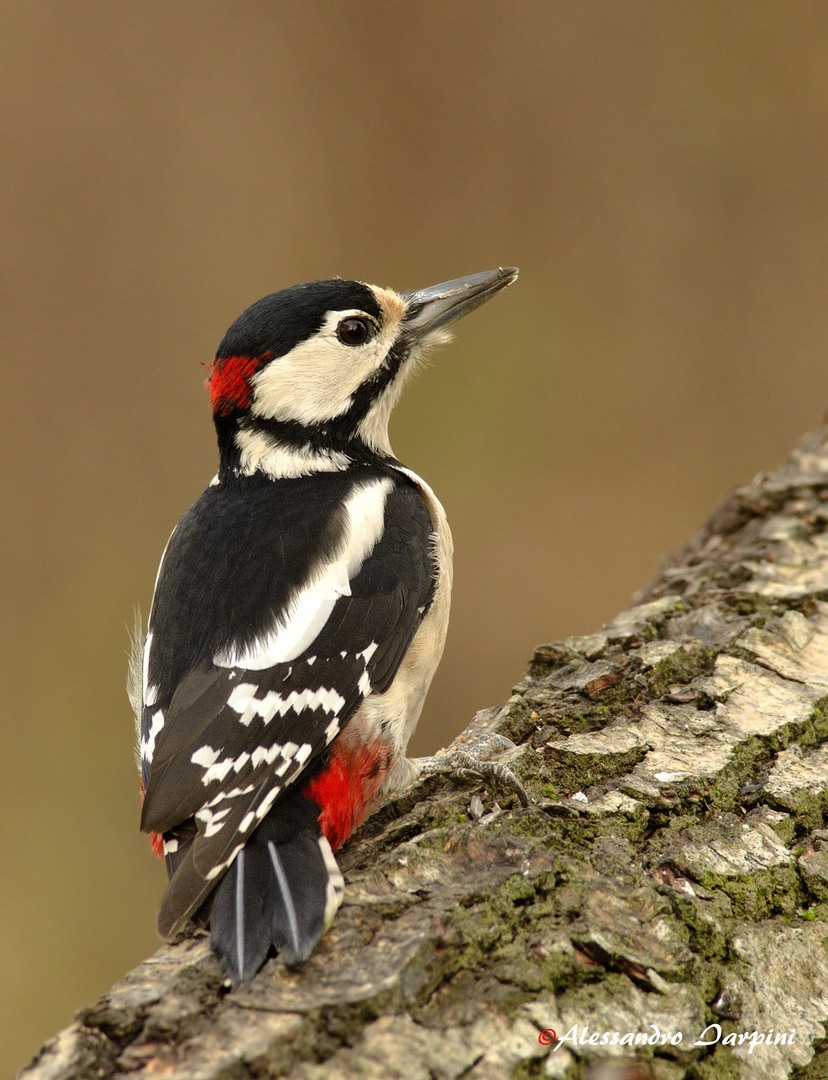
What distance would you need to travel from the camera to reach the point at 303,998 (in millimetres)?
1230

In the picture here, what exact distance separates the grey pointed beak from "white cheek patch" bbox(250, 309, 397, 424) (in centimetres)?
24

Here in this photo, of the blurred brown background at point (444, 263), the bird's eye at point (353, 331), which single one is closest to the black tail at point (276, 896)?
the bird's eye at point (353, 331)

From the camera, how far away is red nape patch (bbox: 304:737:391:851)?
177cm

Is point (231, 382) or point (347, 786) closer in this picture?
point (347, 786)

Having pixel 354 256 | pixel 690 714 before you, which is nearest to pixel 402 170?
pixel 354 256

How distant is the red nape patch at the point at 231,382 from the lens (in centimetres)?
237

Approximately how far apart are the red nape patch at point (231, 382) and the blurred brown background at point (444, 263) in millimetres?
2663

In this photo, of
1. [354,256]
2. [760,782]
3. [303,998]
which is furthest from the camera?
[354,256]

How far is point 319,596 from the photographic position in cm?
195

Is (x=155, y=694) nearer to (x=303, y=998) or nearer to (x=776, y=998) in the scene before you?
(x=303, y=998)

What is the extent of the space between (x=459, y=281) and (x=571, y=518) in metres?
2.62

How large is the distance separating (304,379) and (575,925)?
1.47m

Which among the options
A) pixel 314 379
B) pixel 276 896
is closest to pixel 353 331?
pixel 314 379

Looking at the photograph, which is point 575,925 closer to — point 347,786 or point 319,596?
point 347,786
